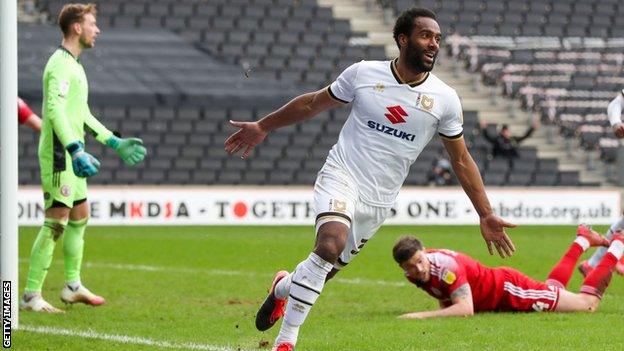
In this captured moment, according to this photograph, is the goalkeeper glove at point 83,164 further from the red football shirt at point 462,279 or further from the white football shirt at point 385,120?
the red football shirt at point 462,279

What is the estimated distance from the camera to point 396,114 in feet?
25.9

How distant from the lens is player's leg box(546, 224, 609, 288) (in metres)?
11.0

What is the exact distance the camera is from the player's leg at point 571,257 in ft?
36.1

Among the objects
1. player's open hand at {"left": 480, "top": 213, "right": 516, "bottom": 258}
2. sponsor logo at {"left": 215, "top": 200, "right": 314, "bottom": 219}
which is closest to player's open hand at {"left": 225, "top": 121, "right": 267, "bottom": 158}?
player's open hand at {"left": 480, "top": 213, "right": 516, "bottom": 258}

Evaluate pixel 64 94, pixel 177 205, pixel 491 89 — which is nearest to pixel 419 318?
pixel 64 94

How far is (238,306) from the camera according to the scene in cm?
1140

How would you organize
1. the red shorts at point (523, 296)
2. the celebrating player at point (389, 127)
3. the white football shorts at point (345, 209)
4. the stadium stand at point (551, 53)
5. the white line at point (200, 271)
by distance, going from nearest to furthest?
the white football shorts at point (345, 209) < the celebrating player at point (389, 127) < the red shorts at point (523, 296) < the white line at point (200, 271) < the stadium stand at point (551, 53)

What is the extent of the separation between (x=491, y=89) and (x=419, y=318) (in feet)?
82.4

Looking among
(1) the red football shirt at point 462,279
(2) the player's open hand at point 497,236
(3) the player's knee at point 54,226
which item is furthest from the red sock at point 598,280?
(3) the player's knee at point 54,226

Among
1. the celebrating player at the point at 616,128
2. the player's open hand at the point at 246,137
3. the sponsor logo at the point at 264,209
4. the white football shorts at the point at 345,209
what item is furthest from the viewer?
the sponsor logo at the point at 264,209

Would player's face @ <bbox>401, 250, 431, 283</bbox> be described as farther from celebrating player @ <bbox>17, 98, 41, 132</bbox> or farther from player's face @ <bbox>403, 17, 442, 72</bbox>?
celebrating player @ <bbox>17, 98, 41, 132</bbox>

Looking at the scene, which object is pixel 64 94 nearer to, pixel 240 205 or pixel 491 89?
pixel 240 205

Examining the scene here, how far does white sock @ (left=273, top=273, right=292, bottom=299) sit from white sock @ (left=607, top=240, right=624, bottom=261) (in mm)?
3645

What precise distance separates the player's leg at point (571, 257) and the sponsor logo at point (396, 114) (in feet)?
11.7
